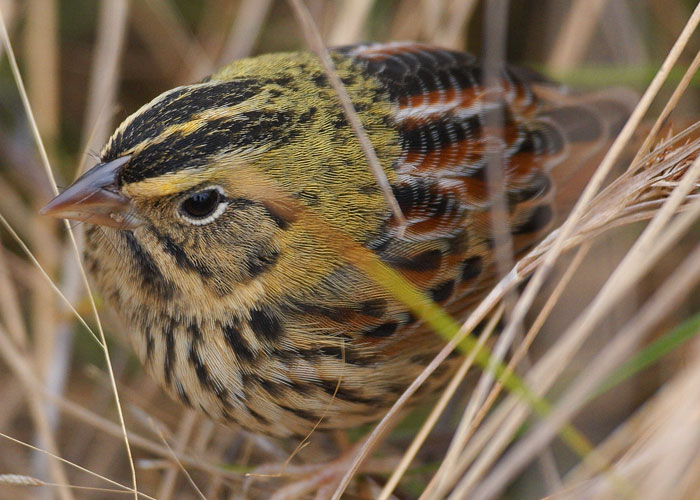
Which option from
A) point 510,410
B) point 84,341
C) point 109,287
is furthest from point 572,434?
point 84,341

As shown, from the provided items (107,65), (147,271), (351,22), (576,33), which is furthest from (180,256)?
(576,33)

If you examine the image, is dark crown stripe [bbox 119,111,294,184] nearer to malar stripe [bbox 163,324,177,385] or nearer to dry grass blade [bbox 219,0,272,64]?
malar stripe [bbox 163,324,177,385]

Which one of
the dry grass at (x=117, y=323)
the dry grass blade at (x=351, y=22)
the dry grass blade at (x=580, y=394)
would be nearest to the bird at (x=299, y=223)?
the dry grass at (x=117, y=323)

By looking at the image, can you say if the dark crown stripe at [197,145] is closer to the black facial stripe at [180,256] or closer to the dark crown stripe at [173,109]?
the dark crown stripe at [173,109]

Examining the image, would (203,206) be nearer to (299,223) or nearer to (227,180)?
(227,180)

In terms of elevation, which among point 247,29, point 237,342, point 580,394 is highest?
point 247,29

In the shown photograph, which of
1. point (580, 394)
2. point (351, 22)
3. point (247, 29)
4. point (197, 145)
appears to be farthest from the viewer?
point (247, 29)
